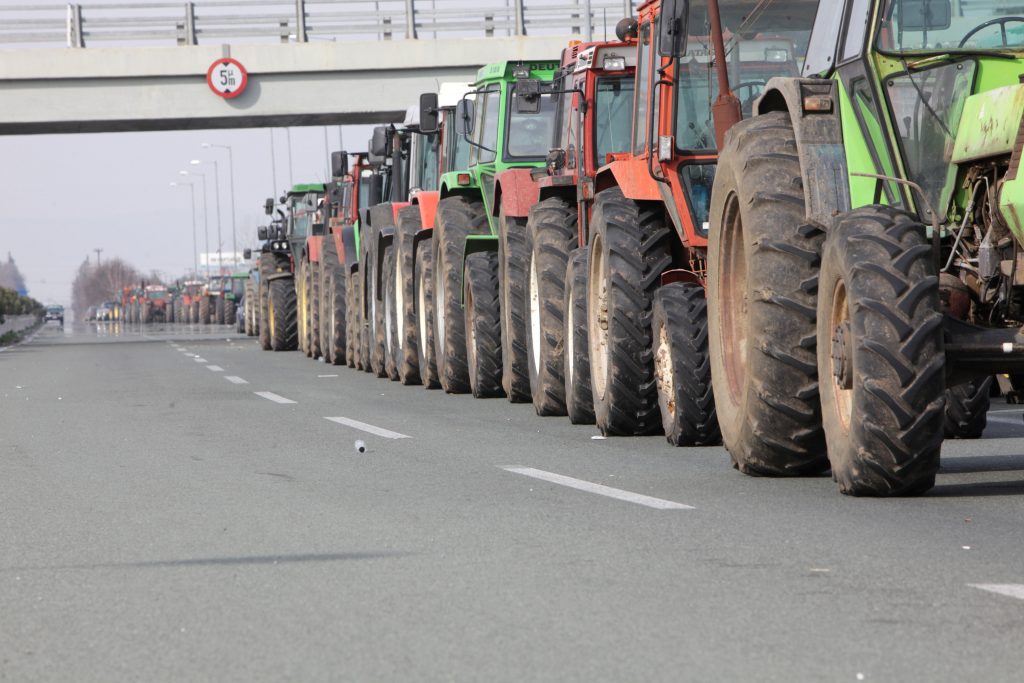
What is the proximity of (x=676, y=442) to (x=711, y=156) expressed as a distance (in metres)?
1.74

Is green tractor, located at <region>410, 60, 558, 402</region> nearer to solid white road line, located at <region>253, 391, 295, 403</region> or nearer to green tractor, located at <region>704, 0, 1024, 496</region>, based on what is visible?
solid white road line, located at <region>253, 391, 295, 403</region>

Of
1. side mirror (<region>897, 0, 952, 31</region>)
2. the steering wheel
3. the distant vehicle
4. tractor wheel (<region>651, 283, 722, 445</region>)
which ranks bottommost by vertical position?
the distant vehicle

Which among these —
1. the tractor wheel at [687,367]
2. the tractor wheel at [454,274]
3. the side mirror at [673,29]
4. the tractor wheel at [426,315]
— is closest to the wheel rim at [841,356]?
the tractor wheel at [687,367]

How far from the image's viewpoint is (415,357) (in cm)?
2000

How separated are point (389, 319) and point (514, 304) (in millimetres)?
6124

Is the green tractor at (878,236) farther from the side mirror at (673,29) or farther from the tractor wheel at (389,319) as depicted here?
the tractor wheel at (389,319)

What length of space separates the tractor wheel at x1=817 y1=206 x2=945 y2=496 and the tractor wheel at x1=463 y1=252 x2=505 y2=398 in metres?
9.09

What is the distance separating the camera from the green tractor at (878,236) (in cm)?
748

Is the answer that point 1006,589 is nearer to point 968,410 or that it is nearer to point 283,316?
point 968,410

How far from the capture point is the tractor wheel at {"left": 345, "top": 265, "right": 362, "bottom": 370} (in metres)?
24.4

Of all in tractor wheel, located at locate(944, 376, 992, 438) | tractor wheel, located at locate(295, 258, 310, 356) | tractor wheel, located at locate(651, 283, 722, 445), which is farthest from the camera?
tractor wheel, located at locate(295, 258, 310, 356)

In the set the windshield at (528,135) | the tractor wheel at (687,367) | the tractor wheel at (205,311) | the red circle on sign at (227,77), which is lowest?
the tractor wheel at (205,311)

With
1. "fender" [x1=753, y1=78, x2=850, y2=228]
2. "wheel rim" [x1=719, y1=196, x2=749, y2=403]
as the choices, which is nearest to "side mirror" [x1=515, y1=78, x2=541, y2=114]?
"wheel rim" [x1=719, y1=196, x2=749, y2=403]

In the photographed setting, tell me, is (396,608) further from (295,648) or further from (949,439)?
(949,439)
